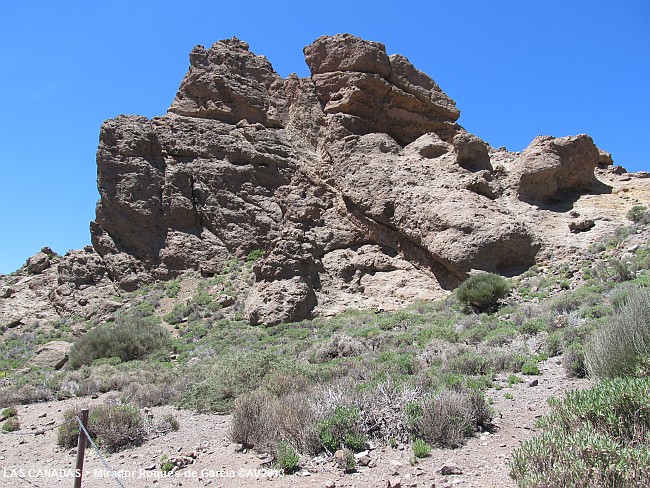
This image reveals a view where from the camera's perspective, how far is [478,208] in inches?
769

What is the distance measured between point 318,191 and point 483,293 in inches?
420

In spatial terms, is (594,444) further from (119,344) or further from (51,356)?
(51,356)

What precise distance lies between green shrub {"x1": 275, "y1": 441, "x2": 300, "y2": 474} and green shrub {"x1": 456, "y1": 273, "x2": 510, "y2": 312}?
439 inches

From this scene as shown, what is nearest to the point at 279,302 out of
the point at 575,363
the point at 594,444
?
the point at 575,363

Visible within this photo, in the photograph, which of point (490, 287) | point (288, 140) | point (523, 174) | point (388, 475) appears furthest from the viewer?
point (288, 140)

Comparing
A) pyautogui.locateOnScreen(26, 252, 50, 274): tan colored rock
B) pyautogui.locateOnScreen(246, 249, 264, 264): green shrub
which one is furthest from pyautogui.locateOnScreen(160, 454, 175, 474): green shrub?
pyautogui.locateOnScreen(26, 252, 50, 274): tan colored rock

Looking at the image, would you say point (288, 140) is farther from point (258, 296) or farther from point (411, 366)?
point (411, 366)

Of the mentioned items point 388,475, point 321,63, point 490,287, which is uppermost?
point 321,63

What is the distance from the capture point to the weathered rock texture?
1939 centimetres

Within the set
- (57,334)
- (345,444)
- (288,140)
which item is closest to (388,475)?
(345,444)

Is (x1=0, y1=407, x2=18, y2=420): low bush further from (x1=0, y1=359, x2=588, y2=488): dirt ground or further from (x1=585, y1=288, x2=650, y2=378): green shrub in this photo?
(x1=585, y1=288, x2=650, y2=378): green shrub

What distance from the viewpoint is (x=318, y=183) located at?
954 inches

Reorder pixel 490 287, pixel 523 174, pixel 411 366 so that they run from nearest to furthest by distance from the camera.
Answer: pixel 411 366 → pixel 490 287 → pixel 523 174

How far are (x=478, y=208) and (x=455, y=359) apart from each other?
1158 cm
